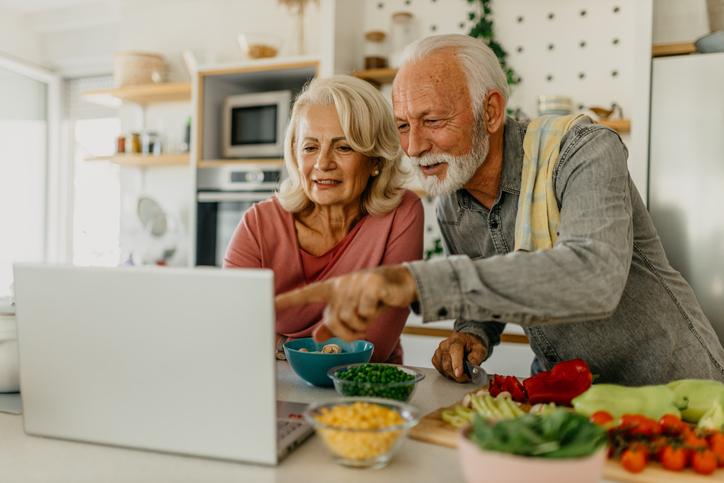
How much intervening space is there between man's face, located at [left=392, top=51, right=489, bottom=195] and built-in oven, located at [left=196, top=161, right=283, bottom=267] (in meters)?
2.06

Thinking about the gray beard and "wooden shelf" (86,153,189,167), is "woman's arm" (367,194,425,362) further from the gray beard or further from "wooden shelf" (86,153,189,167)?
"wooden shelf" (86,153,189,167)

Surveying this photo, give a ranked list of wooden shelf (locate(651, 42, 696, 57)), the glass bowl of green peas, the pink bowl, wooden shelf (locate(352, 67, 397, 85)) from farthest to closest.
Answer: wooden shelf (locate(352, 67, 397, 85)) → wooden shelf (locate(651, 42, 696, 57)) → the glass bowl of green peas → the pink bowl

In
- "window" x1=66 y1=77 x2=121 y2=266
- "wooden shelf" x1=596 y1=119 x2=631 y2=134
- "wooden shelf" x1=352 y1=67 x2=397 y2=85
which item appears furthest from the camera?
"window" x1=66 y1=77 x2=121 y2=266

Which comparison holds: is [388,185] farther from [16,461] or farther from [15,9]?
[15,9]

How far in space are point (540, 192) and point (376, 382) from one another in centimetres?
58

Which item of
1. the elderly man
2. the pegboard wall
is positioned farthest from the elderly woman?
the pegboard wall

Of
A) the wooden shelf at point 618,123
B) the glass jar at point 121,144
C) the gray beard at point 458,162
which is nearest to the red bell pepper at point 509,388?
the gray beard at point 458,162

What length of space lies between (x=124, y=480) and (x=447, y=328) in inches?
83.8

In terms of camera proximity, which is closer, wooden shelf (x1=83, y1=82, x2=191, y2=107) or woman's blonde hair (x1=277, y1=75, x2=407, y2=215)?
woman's blonde hair (x1=277, y1=75, x2=407, y2=215)

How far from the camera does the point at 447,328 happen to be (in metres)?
2.85

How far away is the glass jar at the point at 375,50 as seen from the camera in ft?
11.2

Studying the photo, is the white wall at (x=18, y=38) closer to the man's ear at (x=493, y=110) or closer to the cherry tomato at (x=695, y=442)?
the man's ear at (x=493, y=110)

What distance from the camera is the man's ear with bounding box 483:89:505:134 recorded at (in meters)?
1.49

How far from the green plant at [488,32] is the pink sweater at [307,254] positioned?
1847 millimetres
